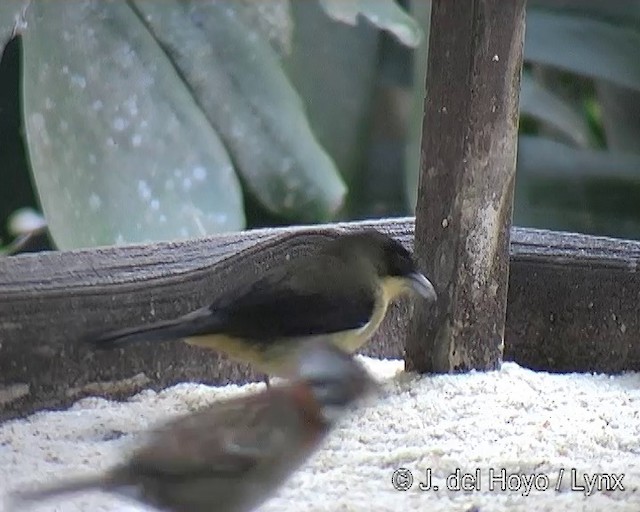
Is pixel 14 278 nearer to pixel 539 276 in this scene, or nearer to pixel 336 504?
pixel 336 504

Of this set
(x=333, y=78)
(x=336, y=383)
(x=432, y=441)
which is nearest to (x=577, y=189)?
(x=333, y=78)

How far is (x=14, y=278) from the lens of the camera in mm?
1839

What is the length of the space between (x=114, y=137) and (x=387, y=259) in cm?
69

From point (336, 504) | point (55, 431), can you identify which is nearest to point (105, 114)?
point (55, 431)

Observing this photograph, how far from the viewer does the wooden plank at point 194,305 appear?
1838 mm

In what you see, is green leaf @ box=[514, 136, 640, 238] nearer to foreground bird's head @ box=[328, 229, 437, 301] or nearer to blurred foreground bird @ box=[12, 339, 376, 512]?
foreground bird's head @ box=[328, 229, 437, 301]

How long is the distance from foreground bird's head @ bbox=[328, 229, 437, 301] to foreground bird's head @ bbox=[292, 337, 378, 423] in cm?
69

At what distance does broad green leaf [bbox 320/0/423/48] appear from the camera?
2.54 meters

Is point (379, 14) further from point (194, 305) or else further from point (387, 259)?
point (194, 305)

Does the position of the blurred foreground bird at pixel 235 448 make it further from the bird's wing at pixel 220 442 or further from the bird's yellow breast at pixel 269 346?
the bird's yellow breast at pixel 269 346

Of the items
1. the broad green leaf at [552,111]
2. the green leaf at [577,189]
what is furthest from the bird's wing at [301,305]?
the broad green leaf at [552,111]

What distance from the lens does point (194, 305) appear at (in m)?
2.03

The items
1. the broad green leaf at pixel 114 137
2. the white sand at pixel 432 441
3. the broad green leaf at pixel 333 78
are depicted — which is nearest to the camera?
the white sand at pixel 432 441

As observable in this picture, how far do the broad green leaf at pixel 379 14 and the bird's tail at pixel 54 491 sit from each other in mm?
1436
